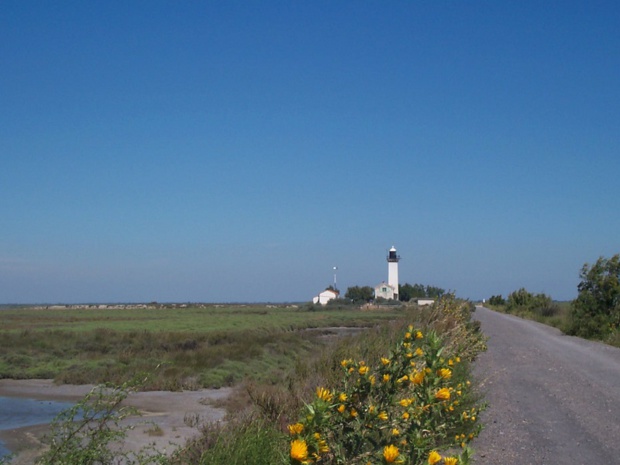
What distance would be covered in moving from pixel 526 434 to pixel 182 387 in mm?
16450

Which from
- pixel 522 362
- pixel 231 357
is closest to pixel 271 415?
pixel 522 362

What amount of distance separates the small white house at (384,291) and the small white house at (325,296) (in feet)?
46.8

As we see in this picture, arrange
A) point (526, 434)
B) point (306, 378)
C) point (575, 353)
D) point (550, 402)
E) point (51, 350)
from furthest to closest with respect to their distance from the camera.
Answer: point (51, 350), point (575, 353), point (550, 402), point (306, 378), point (526, 434)

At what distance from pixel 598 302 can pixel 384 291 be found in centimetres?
8566

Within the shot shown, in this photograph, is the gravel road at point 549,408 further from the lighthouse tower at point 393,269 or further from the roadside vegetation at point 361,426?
the lighthouse tower at point 393,269

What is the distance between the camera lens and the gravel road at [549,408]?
8.38m

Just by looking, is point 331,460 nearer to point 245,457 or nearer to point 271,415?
point 245,457

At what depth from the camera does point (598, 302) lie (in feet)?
95.2

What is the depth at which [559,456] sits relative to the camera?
8.21 meters

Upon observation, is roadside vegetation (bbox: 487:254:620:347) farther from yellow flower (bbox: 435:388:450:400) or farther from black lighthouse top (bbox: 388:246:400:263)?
black lighthouse top (bbox: 388:246:400:263)

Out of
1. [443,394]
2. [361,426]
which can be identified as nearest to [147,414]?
[361,426]

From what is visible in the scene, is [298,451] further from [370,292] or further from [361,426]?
[370,292]

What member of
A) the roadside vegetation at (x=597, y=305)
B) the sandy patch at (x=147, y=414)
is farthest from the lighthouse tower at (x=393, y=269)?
the sandy patch at (x=147, y=414)

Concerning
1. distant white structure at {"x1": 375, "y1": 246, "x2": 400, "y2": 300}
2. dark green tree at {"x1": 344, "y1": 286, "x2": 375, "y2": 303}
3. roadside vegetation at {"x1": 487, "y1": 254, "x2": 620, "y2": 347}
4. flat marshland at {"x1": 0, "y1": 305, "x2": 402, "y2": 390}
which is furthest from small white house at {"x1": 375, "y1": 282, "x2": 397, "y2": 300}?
roadside vegetation at {"x1": 487, "y1": 254, "x2": 620, "y2": 347}
